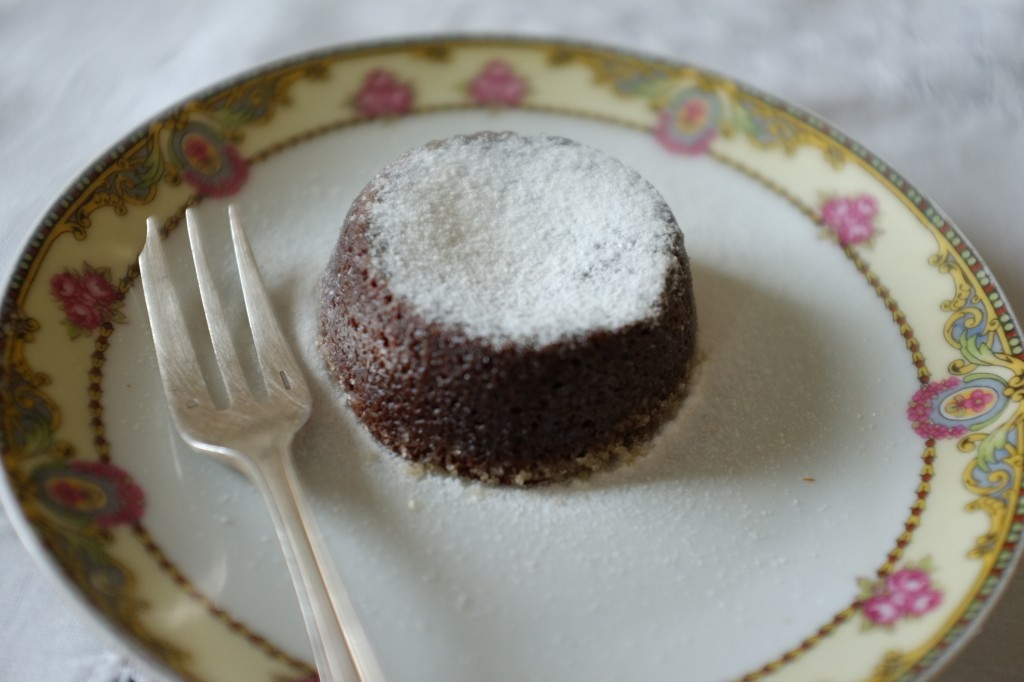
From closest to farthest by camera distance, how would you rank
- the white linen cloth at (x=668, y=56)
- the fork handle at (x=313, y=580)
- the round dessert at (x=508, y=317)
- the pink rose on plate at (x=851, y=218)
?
the fork handle at (x=313, y=580)
the round dessert at (x=508, y=317)
the pink rose on plate at (x=851, y=218)
the white linen cloth at (x=668, y=56)

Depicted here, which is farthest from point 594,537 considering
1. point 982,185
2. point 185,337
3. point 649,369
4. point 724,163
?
point 982,185

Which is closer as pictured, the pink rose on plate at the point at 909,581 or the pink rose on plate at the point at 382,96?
the pink rose on plate at the point at 909,581

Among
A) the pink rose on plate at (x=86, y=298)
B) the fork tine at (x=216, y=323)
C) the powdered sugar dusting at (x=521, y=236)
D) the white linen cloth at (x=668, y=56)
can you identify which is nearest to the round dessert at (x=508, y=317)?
the powdered sugar dusting at (x=521, y=236)

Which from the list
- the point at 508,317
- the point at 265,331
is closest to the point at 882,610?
the point at 508,317

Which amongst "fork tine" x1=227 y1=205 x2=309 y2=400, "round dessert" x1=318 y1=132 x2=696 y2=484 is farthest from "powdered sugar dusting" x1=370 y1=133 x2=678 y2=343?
"fork tine" x1=227 y1=205 x2=309 y2=400

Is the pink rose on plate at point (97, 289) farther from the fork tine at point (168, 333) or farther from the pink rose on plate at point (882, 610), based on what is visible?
the pink rose on plate at point (882, 610)

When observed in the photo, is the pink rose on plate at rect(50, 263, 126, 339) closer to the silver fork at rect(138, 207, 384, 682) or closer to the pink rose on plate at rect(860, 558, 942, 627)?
the silver fork at rect(138, 207, 384, 682)

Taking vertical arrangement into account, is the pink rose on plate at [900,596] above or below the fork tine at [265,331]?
below

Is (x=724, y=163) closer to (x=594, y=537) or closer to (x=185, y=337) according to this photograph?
(x=594, y=537)
